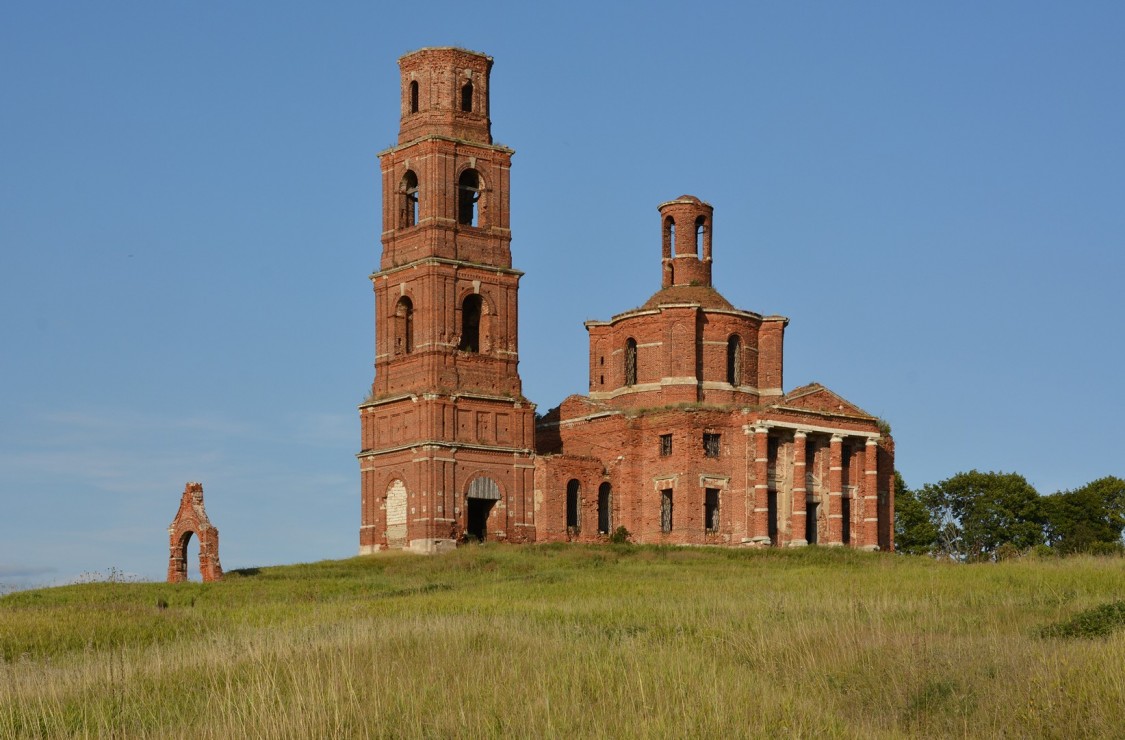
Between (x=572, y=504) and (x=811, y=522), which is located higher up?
(x=572, y=504)

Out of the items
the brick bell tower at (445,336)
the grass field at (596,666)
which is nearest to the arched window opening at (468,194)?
the brick bell tower at (445,336)

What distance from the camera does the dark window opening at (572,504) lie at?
5662cm

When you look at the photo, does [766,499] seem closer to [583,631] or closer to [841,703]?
[583,631]

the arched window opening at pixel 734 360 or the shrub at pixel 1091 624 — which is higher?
the arched window opening at pixel 734 360

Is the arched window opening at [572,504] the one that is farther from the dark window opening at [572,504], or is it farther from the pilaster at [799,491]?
the pilaster at [799,491]

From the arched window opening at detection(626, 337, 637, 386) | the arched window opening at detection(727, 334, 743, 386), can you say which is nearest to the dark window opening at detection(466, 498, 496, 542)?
the arched window opening at detection(626, 337, 637, 386)

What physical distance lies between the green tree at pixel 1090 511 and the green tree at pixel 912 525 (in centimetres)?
534

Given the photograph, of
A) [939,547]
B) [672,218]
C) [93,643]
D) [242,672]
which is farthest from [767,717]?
[939,547]

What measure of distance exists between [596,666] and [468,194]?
38482mm

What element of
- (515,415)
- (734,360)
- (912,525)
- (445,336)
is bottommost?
(912,525)

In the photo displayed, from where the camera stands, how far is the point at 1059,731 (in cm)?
1767

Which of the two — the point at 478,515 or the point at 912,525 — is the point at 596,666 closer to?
the point at 478,515

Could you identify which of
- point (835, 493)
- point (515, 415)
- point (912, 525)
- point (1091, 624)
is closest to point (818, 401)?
point (835, 493)

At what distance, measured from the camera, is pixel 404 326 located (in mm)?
56312
